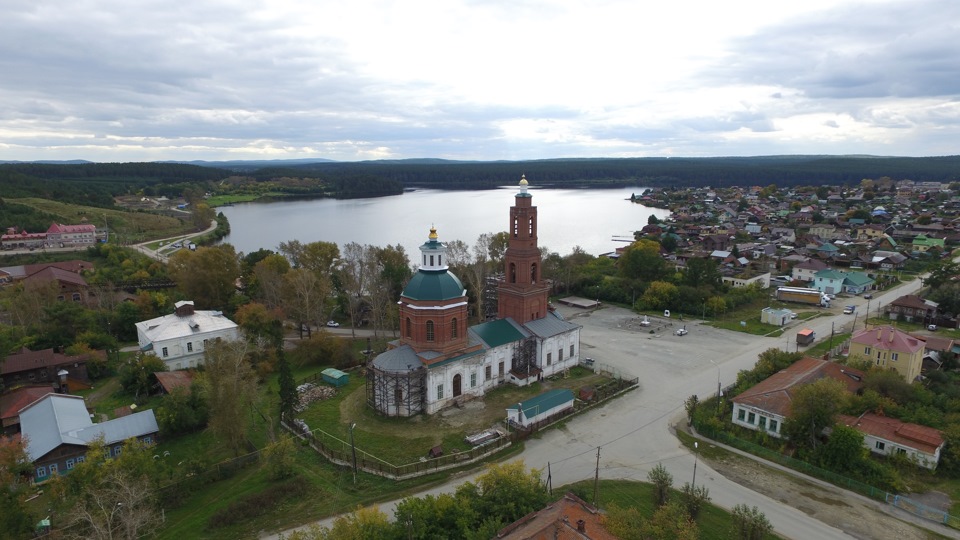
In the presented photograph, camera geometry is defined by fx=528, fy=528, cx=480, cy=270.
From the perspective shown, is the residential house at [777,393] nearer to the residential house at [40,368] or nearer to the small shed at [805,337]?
the small shed at [805,337]

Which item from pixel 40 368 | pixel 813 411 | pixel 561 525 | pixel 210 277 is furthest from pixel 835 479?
pixel 210 277

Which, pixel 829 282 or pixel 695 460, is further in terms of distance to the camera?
pixel 829 282

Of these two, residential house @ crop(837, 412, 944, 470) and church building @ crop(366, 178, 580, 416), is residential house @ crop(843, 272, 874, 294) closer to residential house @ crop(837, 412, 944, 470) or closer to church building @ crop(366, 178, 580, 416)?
residential house @ crop(837, 412, 944, 470)

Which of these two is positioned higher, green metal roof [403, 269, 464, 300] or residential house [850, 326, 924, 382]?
green metal roof [403, 269, 464, 300]

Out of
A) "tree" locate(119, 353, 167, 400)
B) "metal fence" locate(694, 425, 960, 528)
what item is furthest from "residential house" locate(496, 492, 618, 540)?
→ "tree" locate(119, 353, 167, 400)

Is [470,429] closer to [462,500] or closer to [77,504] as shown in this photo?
[462,500]

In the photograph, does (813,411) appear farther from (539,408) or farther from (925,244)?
(925,244)

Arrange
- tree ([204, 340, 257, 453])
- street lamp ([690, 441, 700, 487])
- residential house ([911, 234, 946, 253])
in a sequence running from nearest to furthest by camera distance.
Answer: street lamp ([690, 441, 700, 487]), tree ([204, 340, 257, 453]), residential house ([911, 234, 946, 253])
